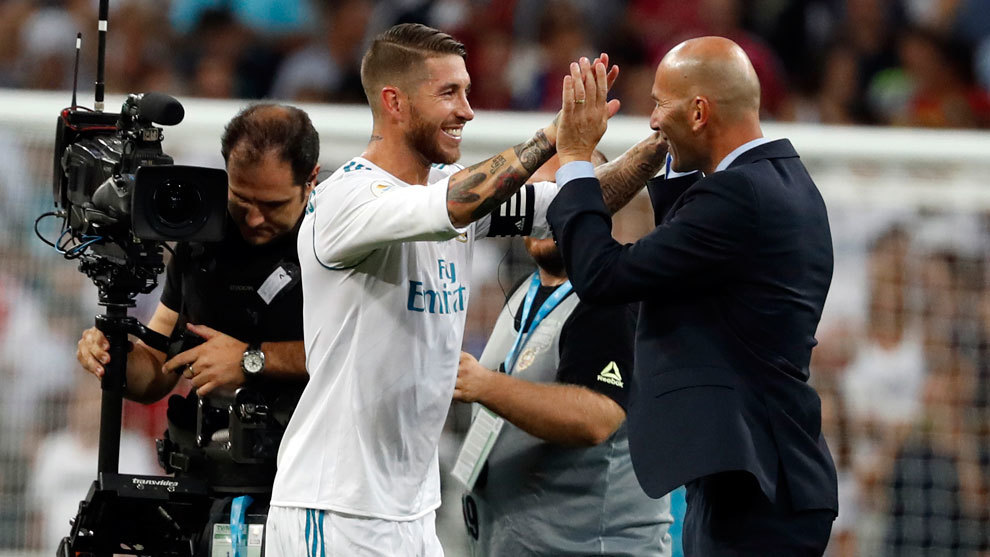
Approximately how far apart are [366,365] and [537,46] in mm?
5855

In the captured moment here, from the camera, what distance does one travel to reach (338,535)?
325cm

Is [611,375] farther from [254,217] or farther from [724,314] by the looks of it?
[254,217]

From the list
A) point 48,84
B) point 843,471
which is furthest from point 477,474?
point 48,84

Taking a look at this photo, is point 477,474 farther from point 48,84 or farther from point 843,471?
point 48,84

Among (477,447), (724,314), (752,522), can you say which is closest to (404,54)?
(724,314)

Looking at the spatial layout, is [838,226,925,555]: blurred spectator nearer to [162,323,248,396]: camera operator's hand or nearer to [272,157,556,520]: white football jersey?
[272,157,556,520]: white football jersey

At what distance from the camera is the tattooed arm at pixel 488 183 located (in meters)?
2.96

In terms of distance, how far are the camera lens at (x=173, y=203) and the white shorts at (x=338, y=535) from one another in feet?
2.64

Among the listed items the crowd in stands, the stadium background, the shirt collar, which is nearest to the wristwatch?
the shirt collar

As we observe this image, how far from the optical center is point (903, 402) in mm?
5605

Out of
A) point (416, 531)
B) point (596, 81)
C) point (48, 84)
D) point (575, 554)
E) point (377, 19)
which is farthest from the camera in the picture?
point (377, 19)

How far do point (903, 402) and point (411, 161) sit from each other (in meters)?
3.04

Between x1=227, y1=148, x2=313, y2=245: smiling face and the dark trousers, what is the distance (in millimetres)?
1451

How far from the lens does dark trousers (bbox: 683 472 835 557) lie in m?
3.06
